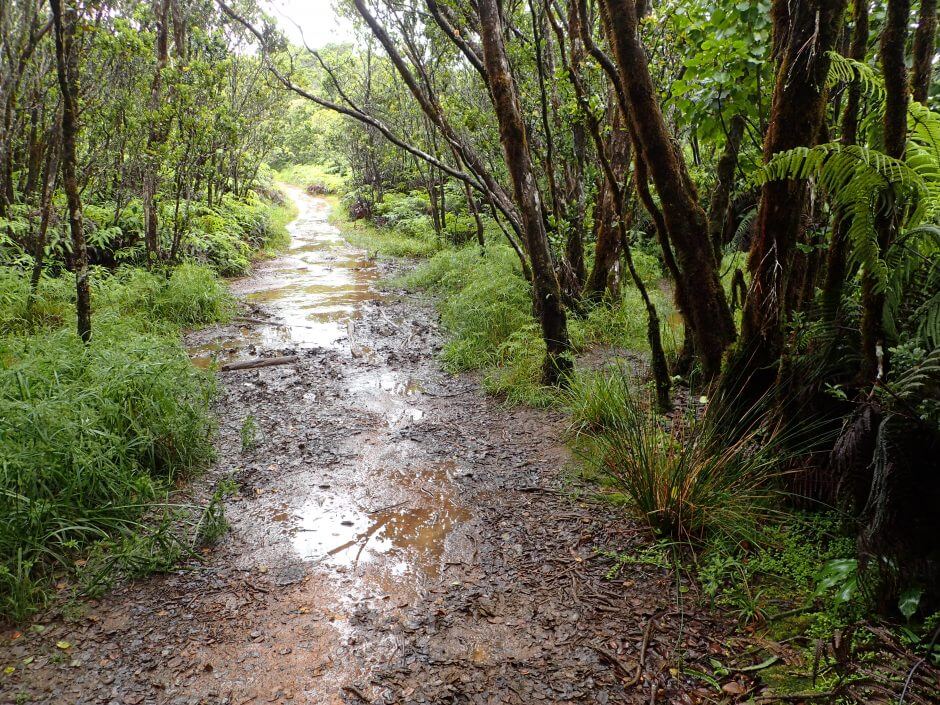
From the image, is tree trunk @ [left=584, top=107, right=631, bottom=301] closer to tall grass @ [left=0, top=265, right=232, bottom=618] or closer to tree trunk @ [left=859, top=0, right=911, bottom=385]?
→ tree trunk @ [left=859, top=0, right=911, bottom=385]

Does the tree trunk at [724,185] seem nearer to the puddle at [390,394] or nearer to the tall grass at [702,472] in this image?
the tall grass at [702,472]

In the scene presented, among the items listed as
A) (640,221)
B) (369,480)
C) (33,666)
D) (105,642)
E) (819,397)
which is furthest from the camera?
(640,221)

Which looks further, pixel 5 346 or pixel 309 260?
pixel 309 260

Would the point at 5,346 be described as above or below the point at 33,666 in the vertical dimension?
above

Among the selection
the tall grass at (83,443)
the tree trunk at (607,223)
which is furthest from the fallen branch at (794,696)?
the tree trunk at (607,223)

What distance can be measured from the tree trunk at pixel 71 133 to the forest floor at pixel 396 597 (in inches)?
85.4

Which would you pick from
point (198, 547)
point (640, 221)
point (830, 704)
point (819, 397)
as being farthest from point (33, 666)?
point (640, 221)

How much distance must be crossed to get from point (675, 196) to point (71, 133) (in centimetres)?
577

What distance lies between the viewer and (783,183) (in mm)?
3270

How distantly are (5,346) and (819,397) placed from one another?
6.82 m

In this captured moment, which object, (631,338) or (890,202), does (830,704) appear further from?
(631,338)

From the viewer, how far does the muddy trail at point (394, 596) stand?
257 cm

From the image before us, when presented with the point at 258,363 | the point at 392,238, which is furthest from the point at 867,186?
the point at 392,238

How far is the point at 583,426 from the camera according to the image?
4723 mm
